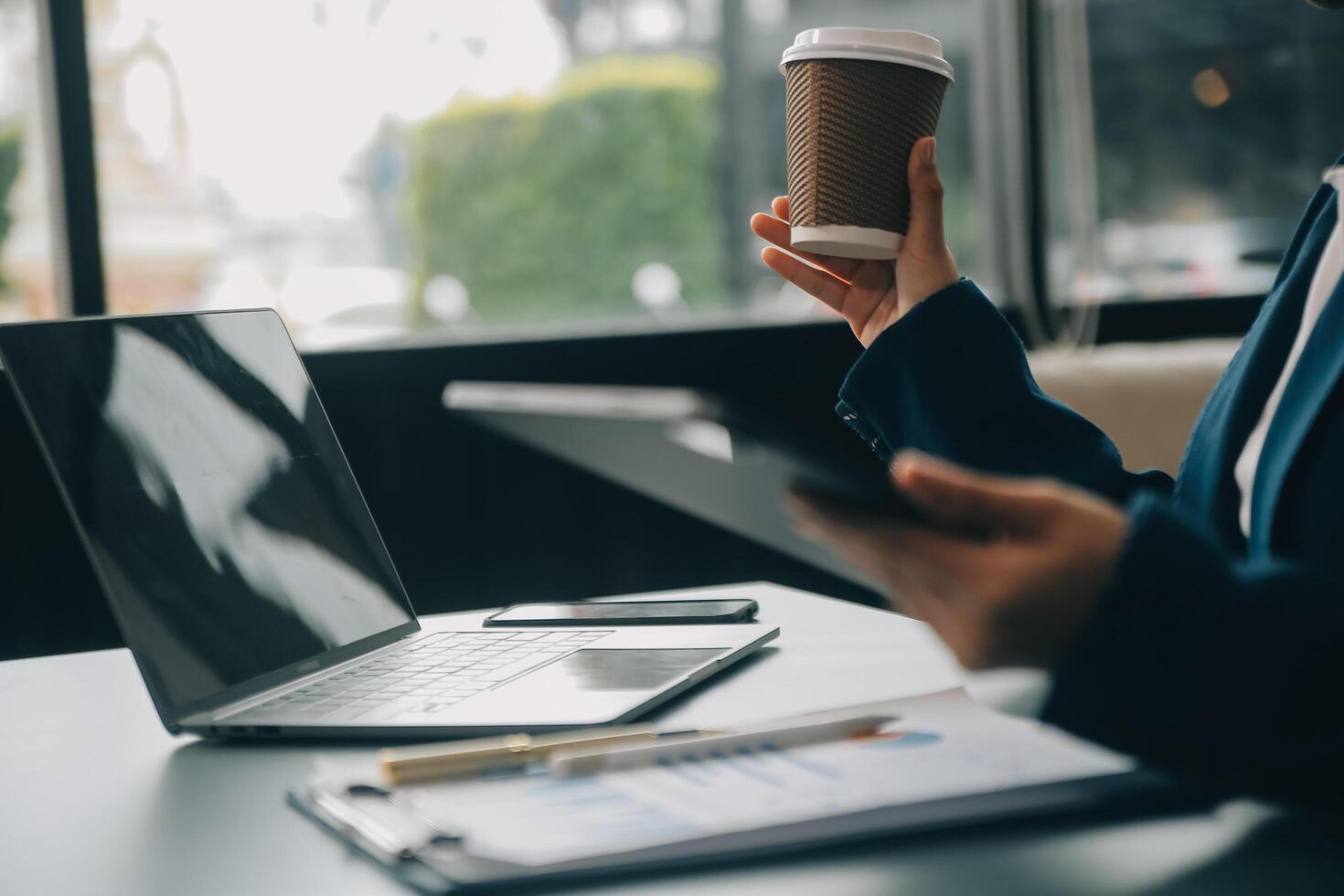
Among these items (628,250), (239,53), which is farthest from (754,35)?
(239,53)

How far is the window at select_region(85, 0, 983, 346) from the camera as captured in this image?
223cm

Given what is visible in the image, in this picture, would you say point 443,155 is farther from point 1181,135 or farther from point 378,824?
point 378,824

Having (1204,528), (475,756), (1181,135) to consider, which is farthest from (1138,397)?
(475,756)

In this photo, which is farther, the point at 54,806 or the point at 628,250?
the point at 628,250

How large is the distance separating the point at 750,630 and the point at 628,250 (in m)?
1.71

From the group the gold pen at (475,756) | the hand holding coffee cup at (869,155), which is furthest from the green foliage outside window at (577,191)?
the gold pen at (475,756)

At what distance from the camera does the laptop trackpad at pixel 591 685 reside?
761 millimetres

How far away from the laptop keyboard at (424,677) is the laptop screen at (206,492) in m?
0.03

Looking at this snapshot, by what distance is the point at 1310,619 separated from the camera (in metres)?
0.59

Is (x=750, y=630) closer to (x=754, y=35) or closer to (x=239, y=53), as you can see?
(x=239, y=53)

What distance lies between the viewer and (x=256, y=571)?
2.88 feet

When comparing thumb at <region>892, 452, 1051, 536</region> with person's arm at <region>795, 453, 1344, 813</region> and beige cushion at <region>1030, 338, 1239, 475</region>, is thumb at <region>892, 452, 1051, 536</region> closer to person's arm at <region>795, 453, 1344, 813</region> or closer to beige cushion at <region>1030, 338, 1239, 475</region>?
person's arm at <region>795, 453, 1344, 813</region>

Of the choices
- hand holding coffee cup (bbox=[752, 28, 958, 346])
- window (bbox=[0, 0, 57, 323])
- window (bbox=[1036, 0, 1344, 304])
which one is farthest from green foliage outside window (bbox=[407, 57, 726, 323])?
hand holding coffee cup (bbox=[752, 28, 958, 346])

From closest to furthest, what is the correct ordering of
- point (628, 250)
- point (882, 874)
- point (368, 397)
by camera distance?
point (882, 874)
point (368, 397)
point (628, 250)
